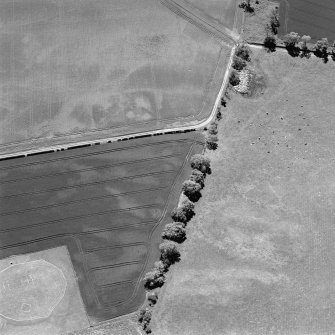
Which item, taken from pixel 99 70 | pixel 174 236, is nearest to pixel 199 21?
pixel 99 70

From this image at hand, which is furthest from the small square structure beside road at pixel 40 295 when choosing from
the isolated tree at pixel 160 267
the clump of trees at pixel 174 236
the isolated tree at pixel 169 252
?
the isolated tree at pixel 169 252

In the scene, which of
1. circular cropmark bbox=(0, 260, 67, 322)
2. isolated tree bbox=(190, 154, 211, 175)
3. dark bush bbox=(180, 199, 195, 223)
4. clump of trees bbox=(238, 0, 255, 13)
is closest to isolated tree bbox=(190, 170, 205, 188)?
isolated tree bbox=(190, 154, 211, 175)

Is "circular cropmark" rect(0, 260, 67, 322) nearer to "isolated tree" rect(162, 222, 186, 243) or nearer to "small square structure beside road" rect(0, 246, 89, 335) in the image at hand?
"small square structure beside road" rect(0, 246, 89, 335)

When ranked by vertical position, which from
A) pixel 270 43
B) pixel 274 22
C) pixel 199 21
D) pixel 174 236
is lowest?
pixel 174 236

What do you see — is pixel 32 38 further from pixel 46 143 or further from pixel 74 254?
pixel 74 254

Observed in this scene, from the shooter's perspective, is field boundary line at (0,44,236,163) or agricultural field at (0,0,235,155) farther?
agricultural field at (0,0,235,155)

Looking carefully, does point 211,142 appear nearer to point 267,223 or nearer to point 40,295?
point 267,223
